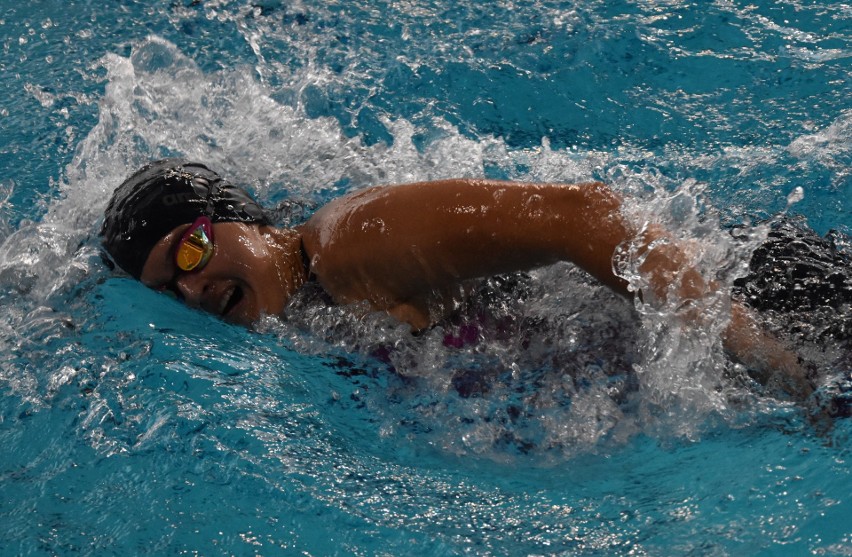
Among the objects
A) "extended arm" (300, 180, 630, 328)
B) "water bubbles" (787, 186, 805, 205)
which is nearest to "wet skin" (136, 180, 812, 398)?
"extended arm" (300, 180, 630, 328)

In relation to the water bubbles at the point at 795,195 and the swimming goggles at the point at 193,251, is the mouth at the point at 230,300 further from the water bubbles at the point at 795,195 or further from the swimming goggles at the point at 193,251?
the water bubbles at the point at 795,195

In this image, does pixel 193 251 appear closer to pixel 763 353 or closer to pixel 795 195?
pixel 763 353

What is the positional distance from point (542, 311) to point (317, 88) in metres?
2.16

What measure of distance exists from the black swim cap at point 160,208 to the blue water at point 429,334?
392 millimetres

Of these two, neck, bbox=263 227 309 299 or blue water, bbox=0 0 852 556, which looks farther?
neck, bbox=263 227 309 299

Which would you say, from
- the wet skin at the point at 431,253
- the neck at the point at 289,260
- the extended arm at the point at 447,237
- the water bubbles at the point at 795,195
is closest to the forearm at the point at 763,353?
the wet skin at the point at 431,253

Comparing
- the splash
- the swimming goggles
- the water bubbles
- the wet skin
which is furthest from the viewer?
the swimming goggles

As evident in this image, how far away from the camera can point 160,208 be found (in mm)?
2629

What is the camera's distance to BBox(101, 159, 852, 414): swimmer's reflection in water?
2.04 meters

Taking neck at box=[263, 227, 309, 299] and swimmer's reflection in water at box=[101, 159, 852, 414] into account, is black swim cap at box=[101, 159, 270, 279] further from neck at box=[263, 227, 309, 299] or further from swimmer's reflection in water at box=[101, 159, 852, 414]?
neck at box=[263, 227, 309, 299]

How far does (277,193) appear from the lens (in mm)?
3656

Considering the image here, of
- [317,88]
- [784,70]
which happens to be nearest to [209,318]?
[317,88]

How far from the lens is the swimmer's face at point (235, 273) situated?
2596 mm

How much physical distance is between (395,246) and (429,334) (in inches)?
14.6
